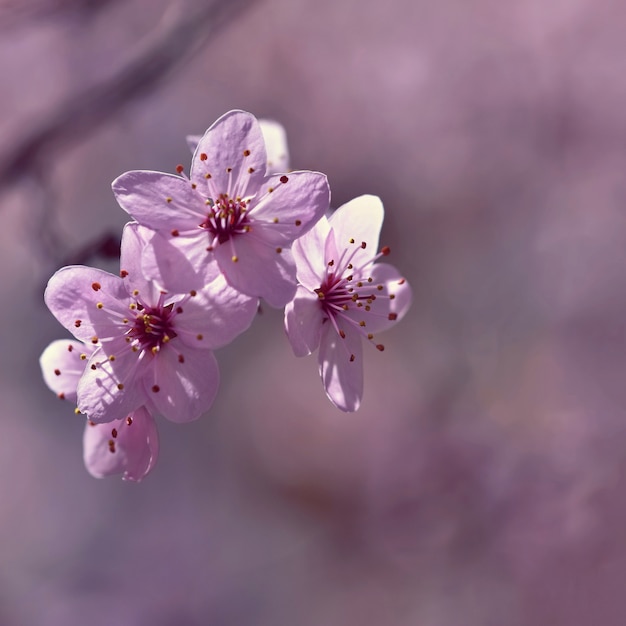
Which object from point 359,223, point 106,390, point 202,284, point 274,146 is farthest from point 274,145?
point 106,390

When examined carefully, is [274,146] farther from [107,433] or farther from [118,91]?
[118,91]

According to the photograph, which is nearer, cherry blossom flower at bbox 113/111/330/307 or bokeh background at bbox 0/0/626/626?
cherry blossom flower at bbox 113/111/330/307

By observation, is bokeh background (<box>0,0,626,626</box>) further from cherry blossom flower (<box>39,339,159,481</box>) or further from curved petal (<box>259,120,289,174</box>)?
cherry blossom flower (<box>39,339,159,481</box>)

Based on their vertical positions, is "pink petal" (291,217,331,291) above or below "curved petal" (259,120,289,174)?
below

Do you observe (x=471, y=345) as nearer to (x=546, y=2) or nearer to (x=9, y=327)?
(x=546, y=2)

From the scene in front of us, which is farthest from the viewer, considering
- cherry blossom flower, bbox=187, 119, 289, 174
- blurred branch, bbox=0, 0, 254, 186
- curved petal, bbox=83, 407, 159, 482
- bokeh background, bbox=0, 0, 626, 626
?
bokeh background, bbox=0, 0, 626, 626

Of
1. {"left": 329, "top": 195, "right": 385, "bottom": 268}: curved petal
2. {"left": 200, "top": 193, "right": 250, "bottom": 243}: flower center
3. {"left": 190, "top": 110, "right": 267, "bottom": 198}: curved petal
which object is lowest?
{"left": 200, "top": 193, "right": 250, "bottom": 243}: flower center

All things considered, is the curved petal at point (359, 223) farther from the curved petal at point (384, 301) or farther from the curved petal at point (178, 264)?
the curved petal at point (178, 264)

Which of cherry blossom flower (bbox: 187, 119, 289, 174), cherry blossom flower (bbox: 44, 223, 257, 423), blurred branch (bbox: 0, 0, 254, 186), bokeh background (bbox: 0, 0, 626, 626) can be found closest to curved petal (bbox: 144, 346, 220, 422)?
cherry blossom flower (bbox: 44, 223, 257, 423)
